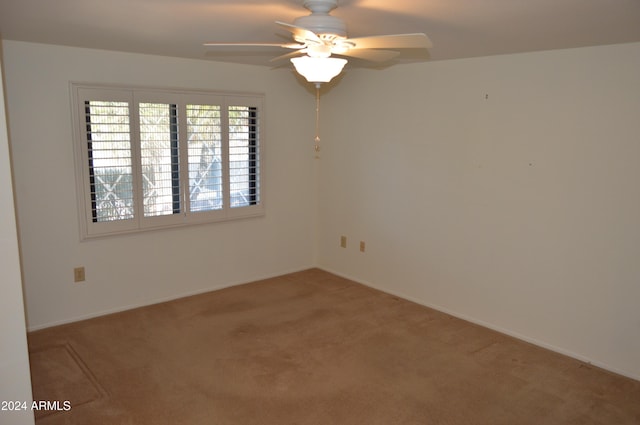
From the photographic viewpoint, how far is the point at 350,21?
8.59 ft

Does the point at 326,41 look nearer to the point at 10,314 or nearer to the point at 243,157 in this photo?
the point at 10,314

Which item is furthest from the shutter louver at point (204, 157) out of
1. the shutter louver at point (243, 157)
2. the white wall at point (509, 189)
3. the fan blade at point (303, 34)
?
the fan blade at point (303, 34)

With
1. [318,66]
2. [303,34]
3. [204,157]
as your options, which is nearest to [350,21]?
[318,66]

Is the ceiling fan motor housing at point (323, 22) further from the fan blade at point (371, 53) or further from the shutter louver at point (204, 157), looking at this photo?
the shutter louver at point (204, 157)

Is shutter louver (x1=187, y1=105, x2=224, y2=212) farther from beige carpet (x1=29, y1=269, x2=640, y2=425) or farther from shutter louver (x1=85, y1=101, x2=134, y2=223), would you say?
beige carpet (x1=29, y1=269, x2=640, y2=425)

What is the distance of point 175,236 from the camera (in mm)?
4305

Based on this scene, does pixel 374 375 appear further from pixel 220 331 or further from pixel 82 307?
pixel 82 307

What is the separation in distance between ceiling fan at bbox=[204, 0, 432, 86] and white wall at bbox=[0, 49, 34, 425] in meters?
1.09

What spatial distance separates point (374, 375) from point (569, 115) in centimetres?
222

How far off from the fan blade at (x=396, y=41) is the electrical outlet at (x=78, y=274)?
2.88 meters

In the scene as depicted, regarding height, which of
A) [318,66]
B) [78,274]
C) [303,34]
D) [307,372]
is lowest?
[307,372]

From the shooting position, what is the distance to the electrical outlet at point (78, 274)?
3.80 m

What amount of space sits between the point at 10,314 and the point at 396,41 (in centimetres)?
211

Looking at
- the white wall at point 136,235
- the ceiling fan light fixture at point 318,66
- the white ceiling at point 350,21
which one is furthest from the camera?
the white wall at point 136,235
